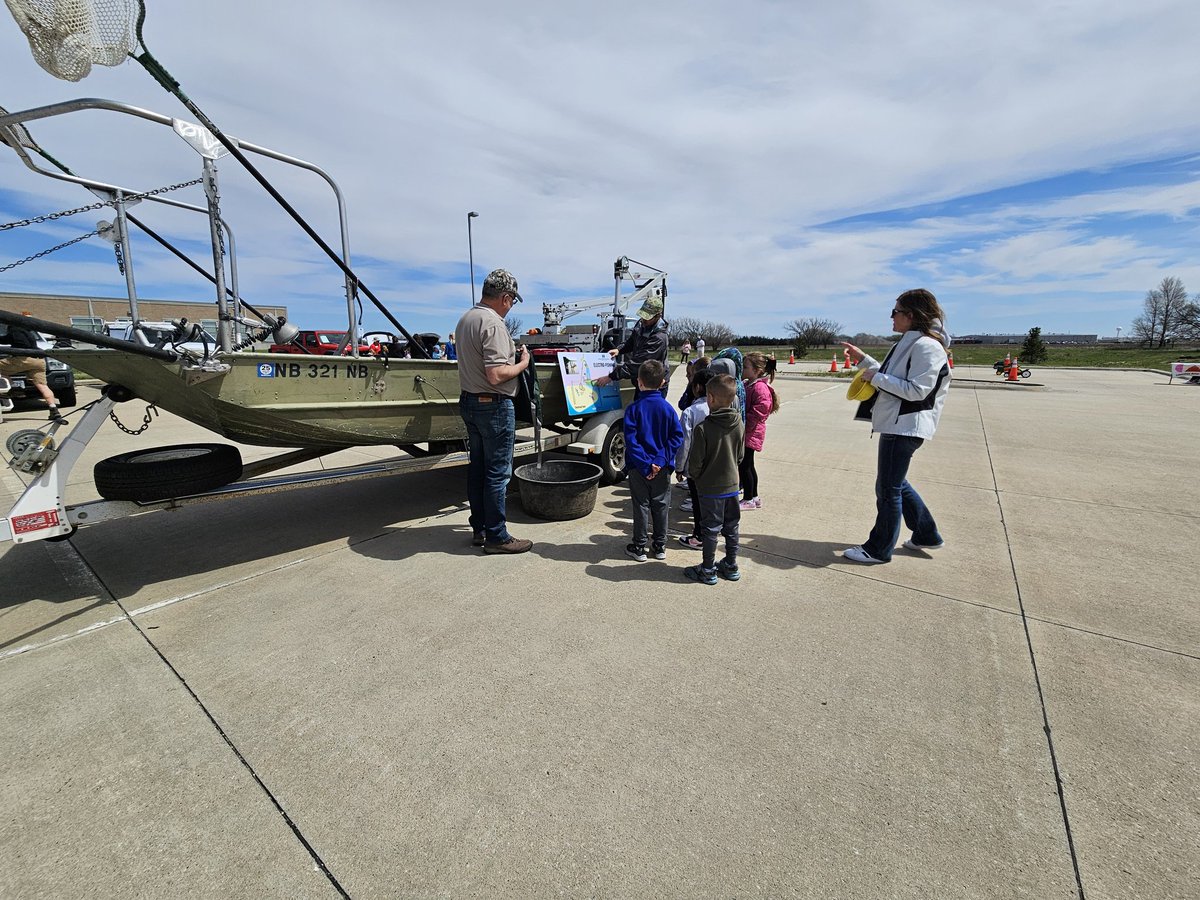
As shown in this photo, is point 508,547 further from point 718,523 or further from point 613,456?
point 613,456

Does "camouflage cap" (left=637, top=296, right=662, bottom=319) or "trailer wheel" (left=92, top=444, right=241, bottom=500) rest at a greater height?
"camouflage cap" (left=637, top=296, right=662, bottom=319)

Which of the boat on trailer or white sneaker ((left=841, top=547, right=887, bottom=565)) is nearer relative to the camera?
the boat on trailer

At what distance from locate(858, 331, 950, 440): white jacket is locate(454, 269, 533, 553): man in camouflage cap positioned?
2431mm

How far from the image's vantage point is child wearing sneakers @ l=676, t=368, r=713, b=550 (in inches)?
160

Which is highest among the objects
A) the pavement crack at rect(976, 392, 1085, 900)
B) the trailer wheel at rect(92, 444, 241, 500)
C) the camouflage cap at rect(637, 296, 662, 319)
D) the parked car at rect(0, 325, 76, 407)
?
the camouflage cap at rect(637, 296, 662, 319)

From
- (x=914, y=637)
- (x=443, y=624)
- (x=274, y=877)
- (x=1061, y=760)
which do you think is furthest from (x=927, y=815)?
(x=443, y=624)

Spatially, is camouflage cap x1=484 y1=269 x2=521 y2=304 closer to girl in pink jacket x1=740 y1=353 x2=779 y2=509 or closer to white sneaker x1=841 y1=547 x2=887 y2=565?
girl in pink jacket x1=740 y1=353 x2=779 y2=509

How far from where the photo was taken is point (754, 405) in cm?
493

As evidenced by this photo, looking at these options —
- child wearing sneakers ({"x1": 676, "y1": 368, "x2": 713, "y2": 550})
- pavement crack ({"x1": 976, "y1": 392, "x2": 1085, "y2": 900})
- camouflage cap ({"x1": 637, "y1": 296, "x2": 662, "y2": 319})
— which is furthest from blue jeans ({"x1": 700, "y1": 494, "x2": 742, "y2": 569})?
camouflage cap ({"x1": 637, "y1": 296, "x2": 662, "y2": 319})

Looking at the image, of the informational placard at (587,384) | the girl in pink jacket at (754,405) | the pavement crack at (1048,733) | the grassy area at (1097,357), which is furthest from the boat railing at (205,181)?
the grassy area at (1097,357)

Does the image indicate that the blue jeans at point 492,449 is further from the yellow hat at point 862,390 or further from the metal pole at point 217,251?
the yellow hat at point 862,390

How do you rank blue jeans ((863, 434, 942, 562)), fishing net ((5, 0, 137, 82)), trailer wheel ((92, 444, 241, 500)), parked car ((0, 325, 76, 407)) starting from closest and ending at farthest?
fishing net ((5, 0, 137, 82)) → trailer wheel ((92, 444, 241, 500)) → blue jeans ((863, 434, 942, 562)) → parked car ((0, 325, 76, 407))

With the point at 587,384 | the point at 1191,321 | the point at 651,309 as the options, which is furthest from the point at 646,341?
the point at 1191,321

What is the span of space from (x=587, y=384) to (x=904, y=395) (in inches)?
121
